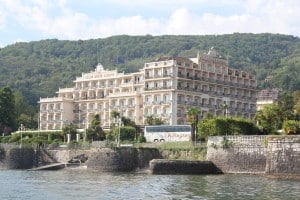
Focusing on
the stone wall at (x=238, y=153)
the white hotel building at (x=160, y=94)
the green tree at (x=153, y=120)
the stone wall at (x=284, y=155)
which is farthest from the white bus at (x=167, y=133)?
the stone wall at (x=284, y=155)

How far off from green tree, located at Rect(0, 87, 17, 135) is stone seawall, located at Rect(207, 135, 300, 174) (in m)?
63.7

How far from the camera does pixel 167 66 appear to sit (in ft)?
425

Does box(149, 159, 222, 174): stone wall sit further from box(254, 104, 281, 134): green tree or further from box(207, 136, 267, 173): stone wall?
box(254, 104, 281, 134): green tree

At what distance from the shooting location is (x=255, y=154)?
73.4m

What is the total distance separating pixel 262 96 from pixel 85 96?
2361 inches

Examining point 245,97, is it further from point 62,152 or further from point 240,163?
point 240,163

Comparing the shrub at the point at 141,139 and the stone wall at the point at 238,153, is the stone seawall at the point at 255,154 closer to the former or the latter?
the stone wall at the point at 238,153

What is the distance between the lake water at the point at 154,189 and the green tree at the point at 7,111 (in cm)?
6878

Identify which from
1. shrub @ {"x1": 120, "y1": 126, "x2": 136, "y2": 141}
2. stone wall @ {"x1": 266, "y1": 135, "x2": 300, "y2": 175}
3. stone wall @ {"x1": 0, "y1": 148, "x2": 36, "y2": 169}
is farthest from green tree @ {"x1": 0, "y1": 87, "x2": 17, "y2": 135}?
stone wall @ {"x1": 266, "y1": 135, "x2": 300, "y2": 175}

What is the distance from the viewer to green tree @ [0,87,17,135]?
13188 cm

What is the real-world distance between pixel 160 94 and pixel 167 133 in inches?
849

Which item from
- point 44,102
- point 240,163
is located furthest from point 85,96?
point 240,163

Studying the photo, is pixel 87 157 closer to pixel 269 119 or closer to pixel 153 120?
pixel 269 119

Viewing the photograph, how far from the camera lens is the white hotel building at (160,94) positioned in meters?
130
